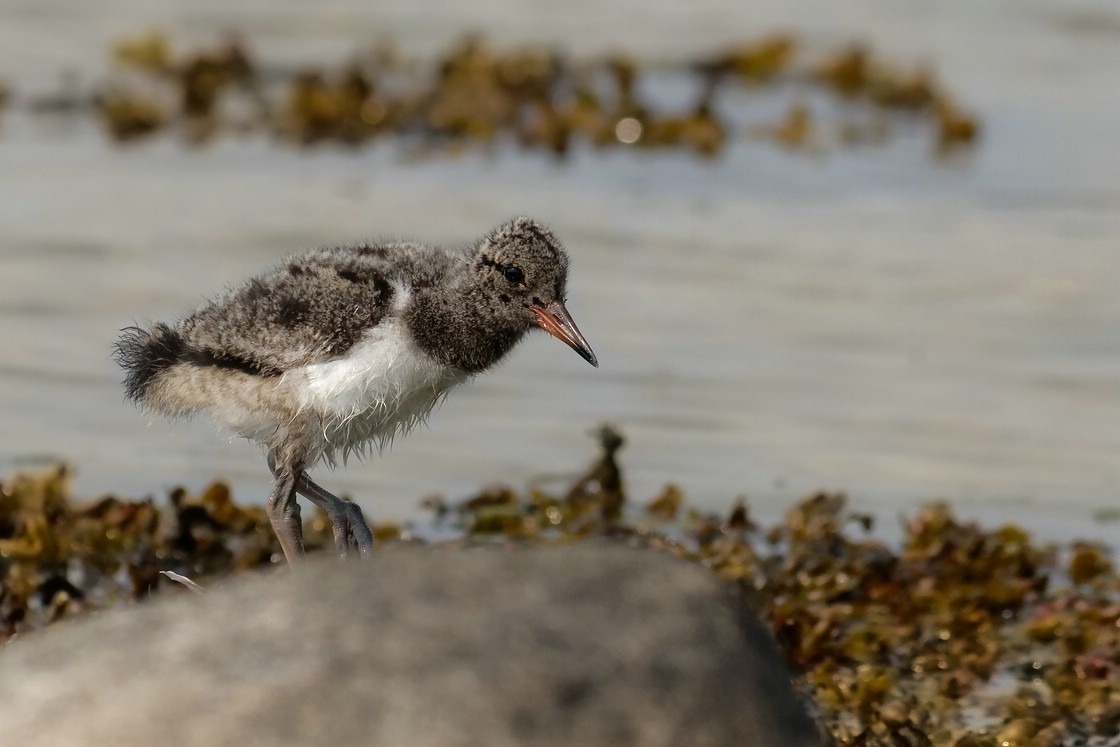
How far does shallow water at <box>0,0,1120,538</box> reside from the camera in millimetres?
8984

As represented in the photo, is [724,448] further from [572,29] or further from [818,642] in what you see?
[572,29]

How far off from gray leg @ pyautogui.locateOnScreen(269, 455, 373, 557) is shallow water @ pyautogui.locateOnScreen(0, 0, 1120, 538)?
5.90 feet

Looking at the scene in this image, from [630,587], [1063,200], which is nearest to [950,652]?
[630,587]

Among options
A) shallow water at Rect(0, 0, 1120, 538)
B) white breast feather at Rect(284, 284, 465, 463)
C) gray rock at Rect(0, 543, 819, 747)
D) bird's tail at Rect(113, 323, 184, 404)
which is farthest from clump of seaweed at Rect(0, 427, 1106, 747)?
gray rock at Rect(0, 543, 819, 747)

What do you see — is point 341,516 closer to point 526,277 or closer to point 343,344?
point 343,344

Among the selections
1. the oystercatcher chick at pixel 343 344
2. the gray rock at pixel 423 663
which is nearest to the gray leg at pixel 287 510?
the oystercatcher chick at pixel 343 344

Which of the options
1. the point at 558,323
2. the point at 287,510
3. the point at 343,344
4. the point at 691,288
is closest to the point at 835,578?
the point at 558,323

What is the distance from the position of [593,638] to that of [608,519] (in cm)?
412

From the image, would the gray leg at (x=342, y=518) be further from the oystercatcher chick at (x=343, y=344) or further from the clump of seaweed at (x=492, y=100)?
the clump of seaweed at (x=492, y=100)

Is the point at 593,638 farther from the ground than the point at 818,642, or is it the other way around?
the point at 593,638

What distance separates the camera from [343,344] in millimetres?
5992

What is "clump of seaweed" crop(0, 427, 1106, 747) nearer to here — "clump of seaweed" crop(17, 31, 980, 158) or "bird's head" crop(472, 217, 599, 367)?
"bird's head" crop(472, 217, 599, 367)

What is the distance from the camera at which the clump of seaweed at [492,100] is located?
14039 millimetres

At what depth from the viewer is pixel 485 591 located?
4.09 m
